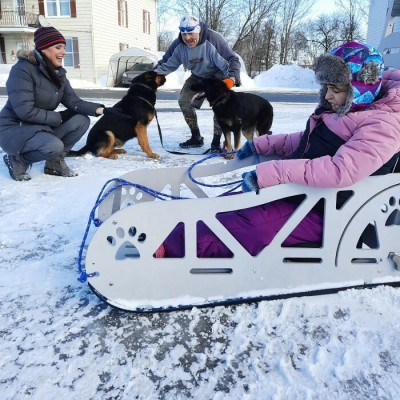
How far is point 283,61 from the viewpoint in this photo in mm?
41500

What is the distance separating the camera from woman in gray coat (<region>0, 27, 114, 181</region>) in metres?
3.74

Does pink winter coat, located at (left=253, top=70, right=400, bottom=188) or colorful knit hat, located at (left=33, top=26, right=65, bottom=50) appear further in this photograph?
colorful knit hat, located at (left=33, top=26, right=65, bottom=50)

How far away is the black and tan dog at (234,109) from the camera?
5.07 meters

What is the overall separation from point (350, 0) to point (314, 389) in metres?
43.3

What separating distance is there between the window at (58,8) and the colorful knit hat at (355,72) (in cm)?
2229

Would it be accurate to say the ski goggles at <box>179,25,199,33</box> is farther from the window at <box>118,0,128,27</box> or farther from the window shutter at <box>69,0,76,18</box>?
the window at <box>118,0,128,27</box>

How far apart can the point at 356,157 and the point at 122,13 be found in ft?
82.1

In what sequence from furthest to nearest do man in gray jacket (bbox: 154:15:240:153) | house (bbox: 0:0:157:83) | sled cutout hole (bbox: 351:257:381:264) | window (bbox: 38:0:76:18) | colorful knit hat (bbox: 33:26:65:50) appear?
1. house (bbox: 0:0:157:83)
2. window (bbox: 38:0:76:18)
3. man in gray jacket (bbox: 154:15:240:153)
4. colorful knit hat (bbox: 33:26:65:50)
5. sled cutout hole (bbox: 351:257:381:264)

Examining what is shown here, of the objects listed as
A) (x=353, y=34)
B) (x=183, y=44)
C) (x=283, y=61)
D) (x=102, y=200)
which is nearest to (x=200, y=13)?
(x=283, y=61)

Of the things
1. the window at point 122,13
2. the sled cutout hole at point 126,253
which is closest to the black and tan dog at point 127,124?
the sled cutout hole at point 126,253

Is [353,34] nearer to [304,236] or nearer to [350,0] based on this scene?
[350,0]

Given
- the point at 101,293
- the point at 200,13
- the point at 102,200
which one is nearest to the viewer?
the point at 101,293

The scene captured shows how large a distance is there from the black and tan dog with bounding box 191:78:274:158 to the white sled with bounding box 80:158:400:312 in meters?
3.10

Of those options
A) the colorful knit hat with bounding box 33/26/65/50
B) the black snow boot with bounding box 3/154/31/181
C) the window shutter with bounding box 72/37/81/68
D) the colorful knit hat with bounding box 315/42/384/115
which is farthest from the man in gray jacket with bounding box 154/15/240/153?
the window shutter with bounding box 72/37/81/68
